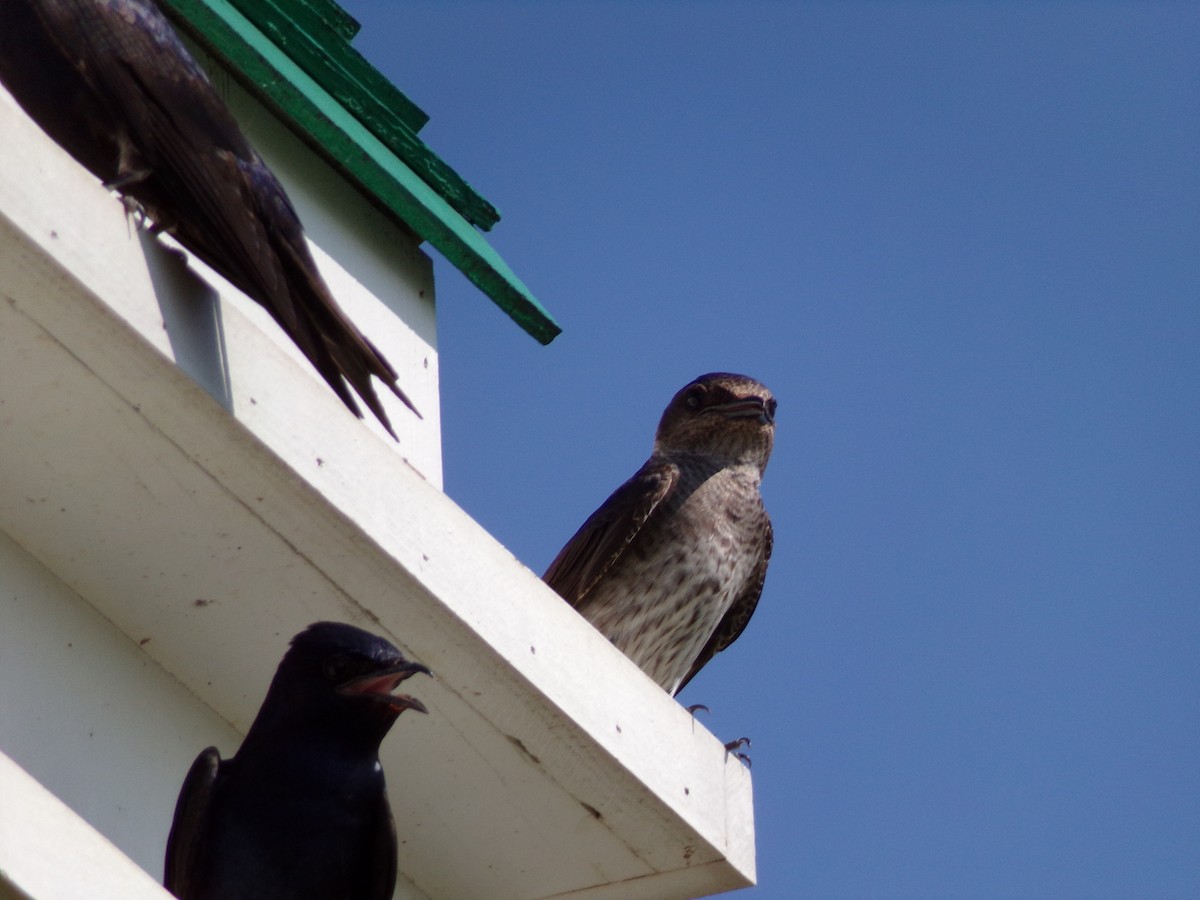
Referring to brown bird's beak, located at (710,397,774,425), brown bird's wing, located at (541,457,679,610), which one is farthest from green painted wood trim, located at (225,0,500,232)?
brown bird's beak, located at (710,397,774,425)

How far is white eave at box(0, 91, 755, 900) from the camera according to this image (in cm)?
350

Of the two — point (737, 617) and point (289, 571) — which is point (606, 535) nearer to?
point (737, 617)

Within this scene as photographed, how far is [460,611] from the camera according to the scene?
4.01m

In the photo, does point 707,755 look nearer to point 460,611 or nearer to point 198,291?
point 460,611

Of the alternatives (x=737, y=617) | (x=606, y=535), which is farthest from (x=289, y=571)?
(x=737, y=617)

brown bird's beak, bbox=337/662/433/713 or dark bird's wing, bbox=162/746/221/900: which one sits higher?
brown bird's beak, bbox=337/662/433/713

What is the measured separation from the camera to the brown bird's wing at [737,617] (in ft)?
23.3

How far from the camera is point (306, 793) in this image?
3621 mm

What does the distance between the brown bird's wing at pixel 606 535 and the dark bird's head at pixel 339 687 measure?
110 inches

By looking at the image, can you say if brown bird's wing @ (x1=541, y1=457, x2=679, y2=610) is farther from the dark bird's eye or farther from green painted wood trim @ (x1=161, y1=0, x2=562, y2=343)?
the dark bird's eye

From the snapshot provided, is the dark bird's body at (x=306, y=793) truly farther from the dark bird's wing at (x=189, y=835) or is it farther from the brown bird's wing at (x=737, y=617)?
the brown bird's wing at (x=737, y=617)

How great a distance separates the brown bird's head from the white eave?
126 inches

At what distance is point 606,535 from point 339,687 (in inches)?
120

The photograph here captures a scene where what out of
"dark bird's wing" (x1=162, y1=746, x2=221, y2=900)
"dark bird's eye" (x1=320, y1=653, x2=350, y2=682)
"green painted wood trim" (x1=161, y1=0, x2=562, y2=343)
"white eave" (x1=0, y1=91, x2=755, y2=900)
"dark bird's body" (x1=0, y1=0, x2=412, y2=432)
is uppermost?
"green painted wood trim" (x1=161, y1=0, x2=562, y2=343)
